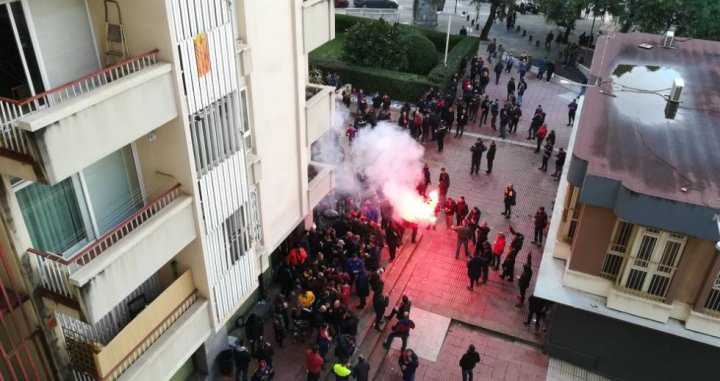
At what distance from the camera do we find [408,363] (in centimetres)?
1345

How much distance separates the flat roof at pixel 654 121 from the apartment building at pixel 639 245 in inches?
1.7

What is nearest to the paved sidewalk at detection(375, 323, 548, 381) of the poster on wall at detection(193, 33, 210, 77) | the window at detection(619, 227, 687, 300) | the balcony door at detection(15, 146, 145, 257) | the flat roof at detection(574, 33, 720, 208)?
the window at detection(619, 227, 687, 300)

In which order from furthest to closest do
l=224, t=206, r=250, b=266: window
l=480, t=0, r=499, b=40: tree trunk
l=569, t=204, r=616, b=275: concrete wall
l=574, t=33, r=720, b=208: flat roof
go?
l=480, t=0, r=499, b=40: tree trunk, l=569, t=204, r=616, b=275: concrete wall, l=574, t=33, r=720, b=208: flat roof, l=224, t=206, r=250, b=266: window

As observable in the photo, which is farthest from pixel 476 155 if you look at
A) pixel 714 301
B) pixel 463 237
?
pixel 714 301

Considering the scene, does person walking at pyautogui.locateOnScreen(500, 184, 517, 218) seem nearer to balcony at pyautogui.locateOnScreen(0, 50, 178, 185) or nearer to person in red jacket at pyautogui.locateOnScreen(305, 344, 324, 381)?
person in red jacket at pyautogui.locateOnScreen(305, 344, 324, 381)

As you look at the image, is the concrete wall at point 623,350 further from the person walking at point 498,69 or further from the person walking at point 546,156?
the person walking at point 498,69

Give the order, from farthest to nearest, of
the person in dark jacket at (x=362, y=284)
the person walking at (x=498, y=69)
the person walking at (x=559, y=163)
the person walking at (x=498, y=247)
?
the person walking at (x=498, y=69)
the person walking at (x=559, y=163)
the person walking at (x=498, y=247)
the person in dark jacket at (x=362, y=284)

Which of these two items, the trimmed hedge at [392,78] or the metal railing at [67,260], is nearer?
the metal railing at [67,260]

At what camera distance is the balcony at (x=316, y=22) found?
13.2 metres

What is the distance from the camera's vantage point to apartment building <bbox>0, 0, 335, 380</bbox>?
7.80m

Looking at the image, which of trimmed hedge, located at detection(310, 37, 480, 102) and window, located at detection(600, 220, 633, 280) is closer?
window, located at detection(600, 220, 633, 280)

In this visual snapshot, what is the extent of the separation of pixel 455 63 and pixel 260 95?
18.2 metres

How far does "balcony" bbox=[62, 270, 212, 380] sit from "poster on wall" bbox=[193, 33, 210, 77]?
371cm

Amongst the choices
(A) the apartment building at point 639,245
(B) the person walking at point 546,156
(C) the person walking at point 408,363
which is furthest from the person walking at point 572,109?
(C) the person walking at point 408,363
